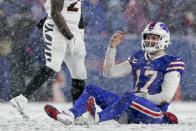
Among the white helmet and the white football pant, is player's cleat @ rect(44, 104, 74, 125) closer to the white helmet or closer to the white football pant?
the white helmet

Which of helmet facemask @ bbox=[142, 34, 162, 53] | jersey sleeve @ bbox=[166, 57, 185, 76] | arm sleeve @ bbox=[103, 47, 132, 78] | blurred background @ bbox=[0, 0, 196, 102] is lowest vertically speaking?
blurred background @ bbox=[0, 0, 196, 102]

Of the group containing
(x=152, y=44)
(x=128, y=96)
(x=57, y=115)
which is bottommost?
(x=57, y=115)

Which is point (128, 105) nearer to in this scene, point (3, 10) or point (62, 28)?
point (62, 28)

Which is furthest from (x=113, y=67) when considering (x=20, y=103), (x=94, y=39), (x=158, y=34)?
(x=94, y=39)

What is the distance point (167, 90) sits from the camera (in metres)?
4.22

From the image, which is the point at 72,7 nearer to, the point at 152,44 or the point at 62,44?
the point at 62,44

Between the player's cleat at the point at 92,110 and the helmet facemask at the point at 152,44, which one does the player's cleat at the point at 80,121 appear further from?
the helmet facemask at the point at 152,44

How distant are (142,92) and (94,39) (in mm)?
3269

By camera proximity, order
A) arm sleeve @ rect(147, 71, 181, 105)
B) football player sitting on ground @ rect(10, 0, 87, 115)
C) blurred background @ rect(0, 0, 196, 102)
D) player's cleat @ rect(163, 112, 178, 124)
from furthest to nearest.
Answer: blurred background @ rect(0, 0, 196, 102) → football player sitting on ground @ rect(10, 0, 87, 115) → player's cleat @ rect(163, 112, 178, 124) → arm sleeve @ rect(147, 71, 181, 105)

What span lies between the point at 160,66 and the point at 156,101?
31 cm

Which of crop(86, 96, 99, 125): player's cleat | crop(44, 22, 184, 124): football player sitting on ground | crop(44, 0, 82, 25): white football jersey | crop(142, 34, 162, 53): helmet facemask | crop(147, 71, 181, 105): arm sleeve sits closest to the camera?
crop(86, 96, 99, 125): player's cleat

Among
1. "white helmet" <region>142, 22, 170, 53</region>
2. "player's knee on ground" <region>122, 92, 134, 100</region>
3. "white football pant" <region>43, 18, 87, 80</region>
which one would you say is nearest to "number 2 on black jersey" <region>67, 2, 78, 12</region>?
"white football pant" <region>43, 18, 87, 80</region>

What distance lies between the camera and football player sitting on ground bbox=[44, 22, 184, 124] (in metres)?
4.09

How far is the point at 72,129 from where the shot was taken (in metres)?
3.81
